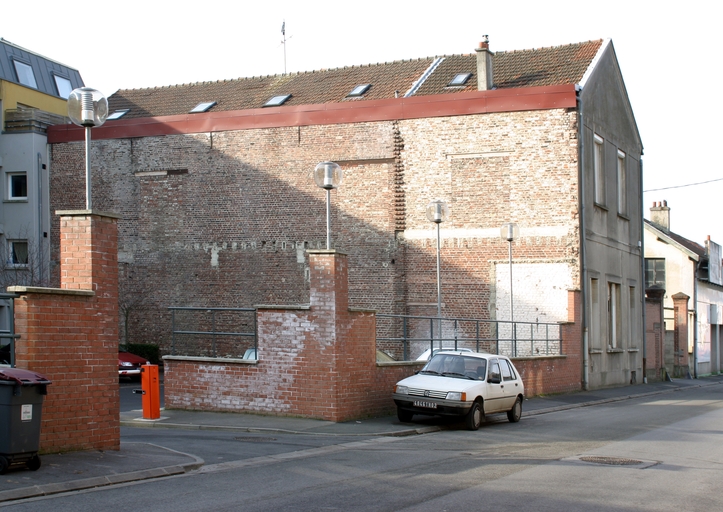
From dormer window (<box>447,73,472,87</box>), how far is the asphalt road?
17577mm

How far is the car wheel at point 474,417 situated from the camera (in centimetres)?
1739

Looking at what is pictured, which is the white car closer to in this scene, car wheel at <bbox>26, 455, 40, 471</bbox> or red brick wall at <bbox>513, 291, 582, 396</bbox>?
red brick wall at <bbox>513, 291, 582, 396</bbox>

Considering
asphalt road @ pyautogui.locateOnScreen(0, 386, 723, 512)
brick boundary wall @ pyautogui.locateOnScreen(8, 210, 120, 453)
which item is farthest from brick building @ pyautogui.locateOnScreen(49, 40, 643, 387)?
brick boundary wall @ pyautogui.locateOnScreen(8, 210, 120, 453)

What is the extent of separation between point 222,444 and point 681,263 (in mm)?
41471

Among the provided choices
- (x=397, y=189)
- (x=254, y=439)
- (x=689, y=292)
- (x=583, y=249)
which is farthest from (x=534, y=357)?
(x=689, y=292)

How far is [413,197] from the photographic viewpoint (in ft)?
104

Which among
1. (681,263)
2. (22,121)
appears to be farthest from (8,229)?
(681,263)

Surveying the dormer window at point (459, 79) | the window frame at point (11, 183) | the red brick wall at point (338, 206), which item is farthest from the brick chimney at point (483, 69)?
the window frame at point (11, 183)

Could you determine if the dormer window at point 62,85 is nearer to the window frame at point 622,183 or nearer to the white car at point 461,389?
the window frame at point 622,183

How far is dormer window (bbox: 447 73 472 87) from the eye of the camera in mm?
32938

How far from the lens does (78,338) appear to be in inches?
475

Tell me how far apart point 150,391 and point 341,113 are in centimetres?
1685

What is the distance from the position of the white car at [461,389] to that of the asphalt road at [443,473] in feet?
1.56

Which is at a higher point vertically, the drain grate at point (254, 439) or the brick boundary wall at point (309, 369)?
the brick boundary wall at point (309, 369)
